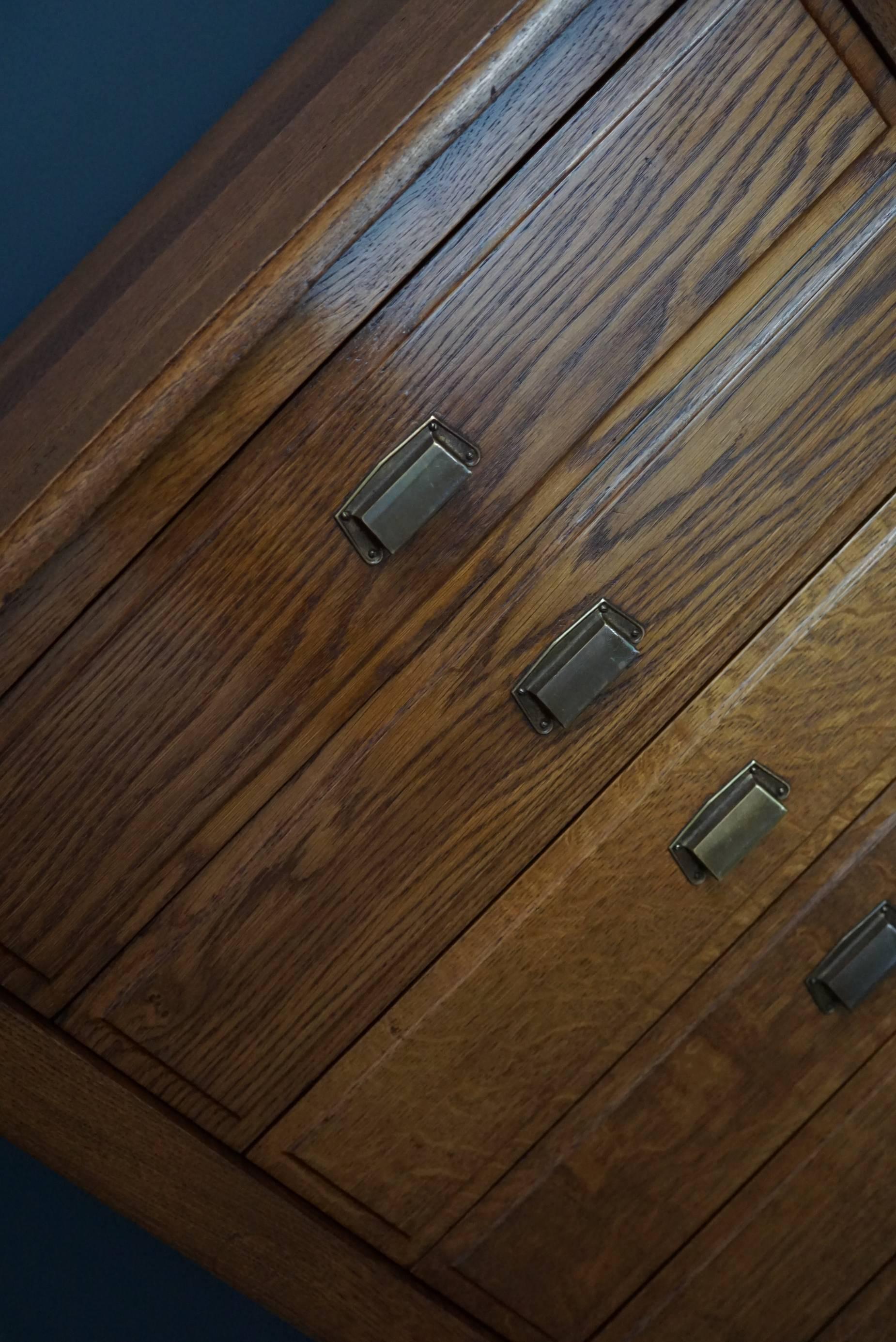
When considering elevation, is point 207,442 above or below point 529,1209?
above

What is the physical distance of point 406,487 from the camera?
0.62m

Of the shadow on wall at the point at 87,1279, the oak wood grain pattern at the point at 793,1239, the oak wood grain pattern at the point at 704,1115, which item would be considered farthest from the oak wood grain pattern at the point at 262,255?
the shadow on wall at the point at 87,1279

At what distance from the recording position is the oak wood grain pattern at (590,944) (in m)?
0.70

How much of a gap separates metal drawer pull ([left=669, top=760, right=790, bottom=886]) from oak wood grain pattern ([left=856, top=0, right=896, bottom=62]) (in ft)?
1.40

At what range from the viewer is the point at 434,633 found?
66 cm

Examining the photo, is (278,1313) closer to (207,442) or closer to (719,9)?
(207,442)

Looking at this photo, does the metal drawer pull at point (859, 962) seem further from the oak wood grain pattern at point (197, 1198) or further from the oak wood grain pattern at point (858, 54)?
Result: the oak wood grain pattern at point (858, 54)

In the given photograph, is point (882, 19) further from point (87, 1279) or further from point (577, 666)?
point (87, 1279)

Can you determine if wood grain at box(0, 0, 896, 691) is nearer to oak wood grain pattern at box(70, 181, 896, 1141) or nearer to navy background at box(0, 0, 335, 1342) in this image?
oak wood grain pattern at box(70, 181, 896, 1141)

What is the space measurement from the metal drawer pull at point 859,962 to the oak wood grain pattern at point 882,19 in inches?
20.8

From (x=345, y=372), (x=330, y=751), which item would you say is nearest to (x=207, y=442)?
(x=345, y=372)

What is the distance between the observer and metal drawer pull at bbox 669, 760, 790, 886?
0.71 meters

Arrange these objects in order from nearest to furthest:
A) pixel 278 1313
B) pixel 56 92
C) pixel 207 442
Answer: pixel 207 442, pixel 278 1313, pixel 56 92

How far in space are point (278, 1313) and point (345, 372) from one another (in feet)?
1.94
